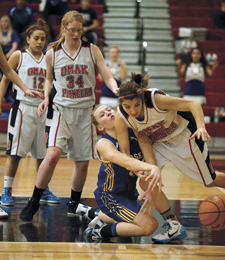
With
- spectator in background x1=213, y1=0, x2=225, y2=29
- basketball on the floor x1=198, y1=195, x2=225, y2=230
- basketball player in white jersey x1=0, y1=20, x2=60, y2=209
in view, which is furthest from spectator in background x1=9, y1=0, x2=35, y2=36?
basketball on the floor x1=198, y1=195, x2=225, y2=230

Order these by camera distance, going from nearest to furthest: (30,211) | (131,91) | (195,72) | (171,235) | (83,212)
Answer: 1. (131,91)
2. (171,235)
3. (30,211)
4. (83,212)
5. (195,72)

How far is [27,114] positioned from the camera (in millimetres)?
3654

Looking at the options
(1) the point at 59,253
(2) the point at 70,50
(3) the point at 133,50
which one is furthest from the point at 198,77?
(1) the point at 59,253

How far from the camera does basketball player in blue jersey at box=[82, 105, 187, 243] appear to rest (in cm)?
256

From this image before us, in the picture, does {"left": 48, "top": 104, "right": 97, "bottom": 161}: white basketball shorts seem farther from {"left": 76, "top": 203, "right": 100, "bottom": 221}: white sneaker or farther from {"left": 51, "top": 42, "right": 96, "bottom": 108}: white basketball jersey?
{"left": 76, "top": 203, "right": 100, "bottom": 221}: white sneaker

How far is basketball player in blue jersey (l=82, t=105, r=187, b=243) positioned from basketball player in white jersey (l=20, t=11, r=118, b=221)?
367 millimetres

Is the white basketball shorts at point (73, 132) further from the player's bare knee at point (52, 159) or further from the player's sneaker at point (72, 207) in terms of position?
the player's sneaker at point (72, 207)

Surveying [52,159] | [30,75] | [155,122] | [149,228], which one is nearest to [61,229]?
[52,159]

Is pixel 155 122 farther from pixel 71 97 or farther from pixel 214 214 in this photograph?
pixel 71 97

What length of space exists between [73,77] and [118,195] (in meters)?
1.05

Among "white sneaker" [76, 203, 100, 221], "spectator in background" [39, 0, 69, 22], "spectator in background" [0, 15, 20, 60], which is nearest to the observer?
"white sneaker" [76, 203, 100, 221]

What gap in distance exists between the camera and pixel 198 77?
6953mm

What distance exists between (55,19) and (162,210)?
7263 mm

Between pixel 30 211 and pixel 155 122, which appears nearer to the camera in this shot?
pixel 155 122
